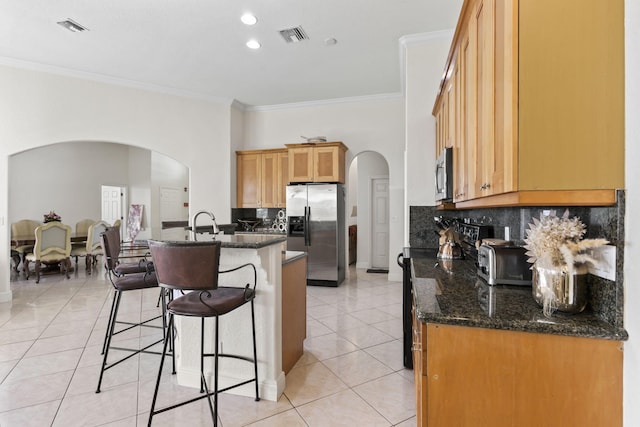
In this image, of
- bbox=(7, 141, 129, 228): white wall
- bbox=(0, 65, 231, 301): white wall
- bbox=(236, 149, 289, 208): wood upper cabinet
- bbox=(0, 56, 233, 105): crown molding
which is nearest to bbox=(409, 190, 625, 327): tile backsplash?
bbox=(236, 149, 289, 208): wood upper cabinet

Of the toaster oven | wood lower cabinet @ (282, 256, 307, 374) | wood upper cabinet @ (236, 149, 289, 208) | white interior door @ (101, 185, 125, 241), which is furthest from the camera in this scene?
white interior door @ (101, 185, 125, 241)

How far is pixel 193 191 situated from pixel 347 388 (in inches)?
172

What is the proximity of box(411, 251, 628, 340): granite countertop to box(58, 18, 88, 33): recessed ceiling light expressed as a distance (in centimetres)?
431

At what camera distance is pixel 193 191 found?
5617mm

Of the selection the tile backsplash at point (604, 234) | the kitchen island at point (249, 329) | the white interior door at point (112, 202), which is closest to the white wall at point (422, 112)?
the tile backsplash at point (604, 234)

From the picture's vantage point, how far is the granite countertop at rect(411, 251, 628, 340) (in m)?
1.10

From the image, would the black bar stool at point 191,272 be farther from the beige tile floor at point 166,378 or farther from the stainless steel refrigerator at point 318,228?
the stainless steel refrigerator at point 318,228

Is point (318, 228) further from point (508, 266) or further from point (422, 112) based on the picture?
point (508, 266)

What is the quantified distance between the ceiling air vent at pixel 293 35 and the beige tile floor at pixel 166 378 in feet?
10.8

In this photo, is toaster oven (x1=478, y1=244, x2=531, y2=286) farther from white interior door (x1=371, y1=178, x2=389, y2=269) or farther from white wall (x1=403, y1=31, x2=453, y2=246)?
white interior door (x1=371, y1=178, x2=389, y2=269)

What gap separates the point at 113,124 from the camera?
4914 millimetres

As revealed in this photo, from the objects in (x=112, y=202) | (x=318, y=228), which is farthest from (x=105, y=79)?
(x=112, y=202)

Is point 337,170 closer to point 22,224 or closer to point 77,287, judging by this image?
point 77,287

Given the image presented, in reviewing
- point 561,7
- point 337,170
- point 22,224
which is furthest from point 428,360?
point 22,224
